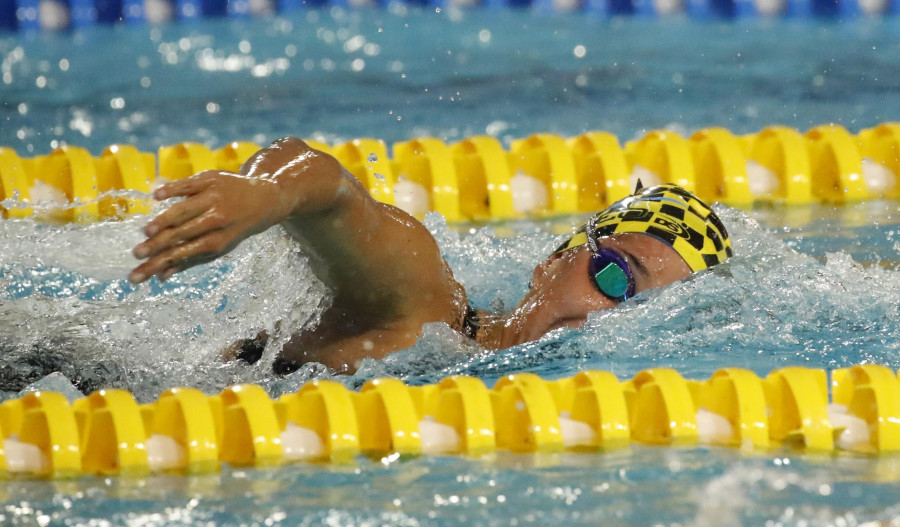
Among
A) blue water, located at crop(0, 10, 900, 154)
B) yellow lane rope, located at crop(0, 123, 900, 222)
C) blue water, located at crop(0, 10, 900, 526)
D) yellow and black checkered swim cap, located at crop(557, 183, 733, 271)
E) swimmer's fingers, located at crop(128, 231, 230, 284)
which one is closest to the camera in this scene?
swimmer's fingers, located at crop(128, 231, 230, 284)

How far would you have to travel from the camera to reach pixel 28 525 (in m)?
1.74

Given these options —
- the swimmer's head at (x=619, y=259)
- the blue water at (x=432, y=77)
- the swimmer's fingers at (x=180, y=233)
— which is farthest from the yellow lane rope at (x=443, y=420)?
the blue water at (x=432, y=77)

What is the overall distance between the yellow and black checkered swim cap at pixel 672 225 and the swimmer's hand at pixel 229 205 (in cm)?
90

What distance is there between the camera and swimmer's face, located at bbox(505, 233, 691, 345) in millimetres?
2492

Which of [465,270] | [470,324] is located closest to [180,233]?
[470,324]

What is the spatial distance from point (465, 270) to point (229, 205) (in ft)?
5.59

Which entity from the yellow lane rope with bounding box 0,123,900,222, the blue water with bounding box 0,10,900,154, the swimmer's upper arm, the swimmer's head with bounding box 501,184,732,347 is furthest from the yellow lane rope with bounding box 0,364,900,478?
the blue water with bounding box 0,10,900,154

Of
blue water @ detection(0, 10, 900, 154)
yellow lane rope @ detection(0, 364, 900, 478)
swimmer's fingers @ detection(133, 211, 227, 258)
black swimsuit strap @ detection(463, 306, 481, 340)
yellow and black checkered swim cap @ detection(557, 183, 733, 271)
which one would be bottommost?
yellow lane rope @ detection(0, 364, 900, 478)

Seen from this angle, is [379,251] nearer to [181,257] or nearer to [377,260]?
[377,260]

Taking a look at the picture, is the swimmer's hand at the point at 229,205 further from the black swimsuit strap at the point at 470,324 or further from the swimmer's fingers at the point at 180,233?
the black swimsuit strap at the point at 470,324

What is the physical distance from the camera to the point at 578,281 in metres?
2.52

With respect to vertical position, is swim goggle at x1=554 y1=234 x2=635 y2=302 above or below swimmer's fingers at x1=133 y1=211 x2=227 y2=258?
below

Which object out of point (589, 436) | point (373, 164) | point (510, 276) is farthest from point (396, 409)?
point (373, 164)

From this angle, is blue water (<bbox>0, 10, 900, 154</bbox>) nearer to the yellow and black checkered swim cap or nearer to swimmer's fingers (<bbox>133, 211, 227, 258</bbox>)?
the yellow and black checkered swim cap
